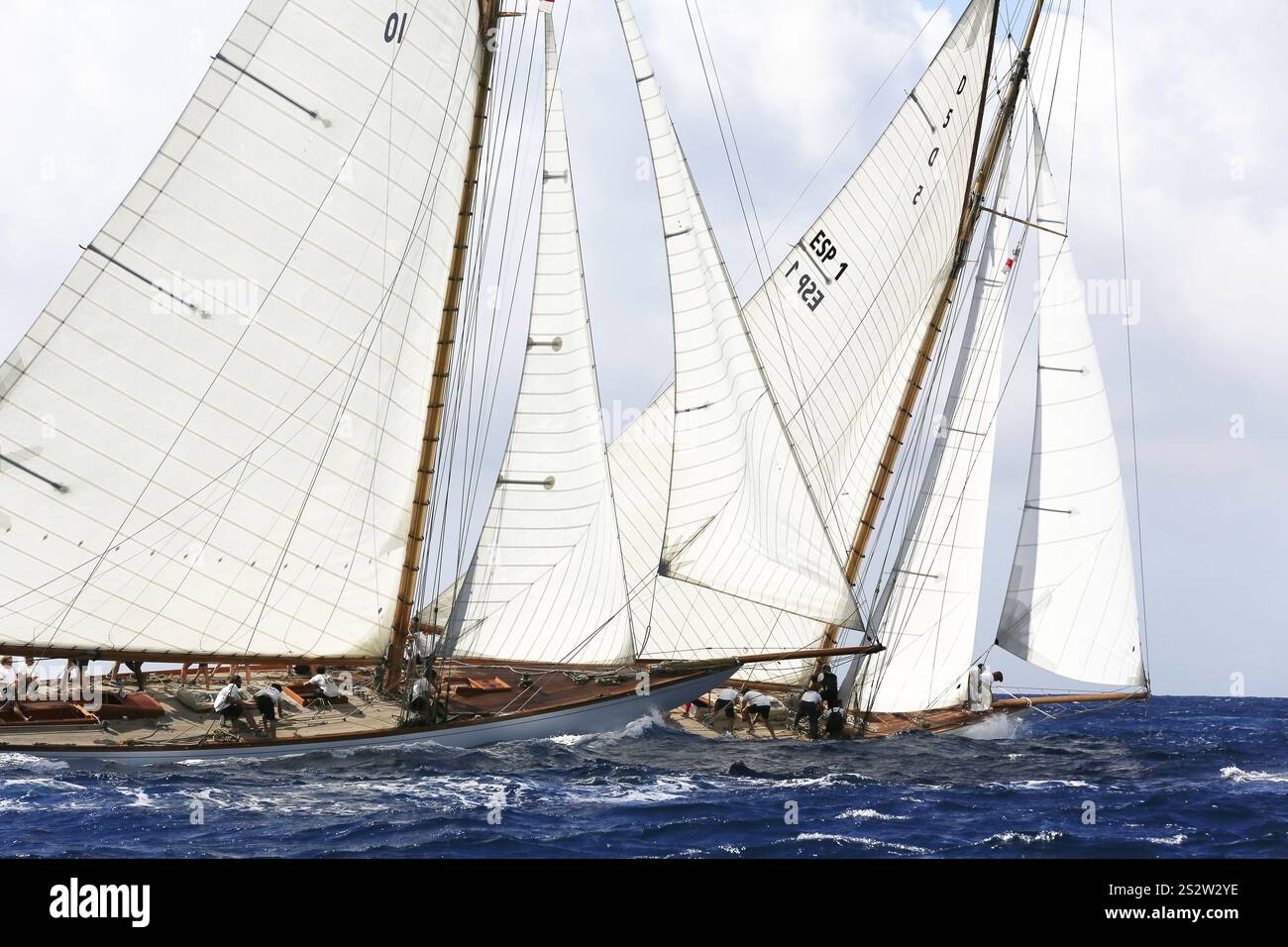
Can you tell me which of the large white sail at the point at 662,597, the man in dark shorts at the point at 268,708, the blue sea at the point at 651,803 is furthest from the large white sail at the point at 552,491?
the man in dark shorts at the point at 268,708

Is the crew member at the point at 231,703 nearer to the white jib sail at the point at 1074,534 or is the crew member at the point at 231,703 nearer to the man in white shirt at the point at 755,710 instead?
the man in white shirt at the point at 755,710

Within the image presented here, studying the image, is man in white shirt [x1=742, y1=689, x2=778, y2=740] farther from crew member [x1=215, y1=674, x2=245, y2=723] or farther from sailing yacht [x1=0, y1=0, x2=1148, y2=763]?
crew member [x1=215, y1=674, x2=245, y2=723]

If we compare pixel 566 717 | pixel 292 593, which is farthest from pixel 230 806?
pixel 566 717

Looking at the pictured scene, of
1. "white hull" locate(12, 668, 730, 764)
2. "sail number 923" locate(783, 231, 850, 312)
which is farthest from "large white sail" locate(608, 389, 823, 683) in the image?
"sail number 923" locate(783, 231, 850, 312)

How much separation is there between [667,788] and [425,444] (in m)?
8.93

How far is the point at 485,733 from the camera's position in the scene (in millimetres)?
27891

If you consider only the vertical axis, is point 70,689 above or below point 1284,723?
above

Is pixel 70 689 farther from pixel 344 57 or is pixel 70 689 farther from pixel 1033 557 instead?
pixel 1033 557

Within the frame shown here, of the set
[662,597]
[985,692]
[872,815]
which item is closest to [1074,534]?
[985,692]

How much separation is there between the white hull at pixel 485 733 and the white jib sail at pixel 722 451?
347 cm

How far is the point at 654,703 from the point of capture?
3014cm

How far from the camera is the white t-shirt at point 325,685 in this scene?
28.7 metres

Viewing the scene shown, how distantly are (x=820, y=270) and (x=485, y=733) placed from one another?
1348 cm
